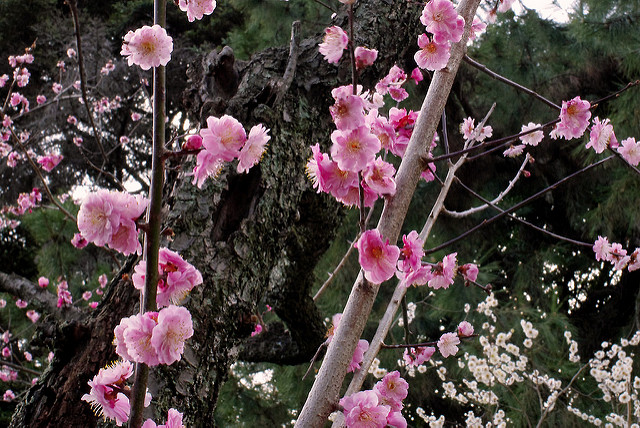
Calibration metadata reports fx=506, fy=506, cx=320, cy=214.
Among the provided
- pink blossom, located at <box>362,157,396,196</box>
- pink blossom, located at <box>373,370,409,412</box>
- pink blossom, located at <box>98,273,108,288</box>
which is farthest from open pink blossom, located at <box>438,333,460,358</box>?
pink blossom, located at <box>98,273,108,288</box>

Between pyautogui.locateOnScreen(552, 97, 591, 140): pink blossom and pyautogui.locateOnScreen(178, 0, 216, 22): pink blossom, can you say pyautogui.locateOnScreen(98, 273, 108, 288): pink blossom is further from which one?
pyautogui.locateOnScreen(552, 97, 591, 140): pink blossom

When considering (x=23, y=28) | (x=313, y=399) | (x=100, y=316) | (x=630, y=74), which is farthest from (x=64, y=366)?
(x=23, y=28)

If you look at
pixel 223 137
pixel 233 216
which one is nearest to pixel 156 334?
pixel 223 137

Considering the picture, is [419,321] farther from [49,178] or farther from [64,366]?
[49,178]

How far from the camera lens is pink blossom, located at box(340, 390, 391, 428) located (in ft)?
2.11

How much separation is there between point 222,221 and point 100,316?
12.0 inches

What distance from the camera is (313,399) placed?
63cm

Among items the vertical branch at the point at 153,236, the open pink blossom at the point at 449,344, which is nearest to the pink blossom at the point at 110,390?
the vertical branch at the point at 153,236

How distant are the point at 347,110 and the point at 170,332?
0.36 meters

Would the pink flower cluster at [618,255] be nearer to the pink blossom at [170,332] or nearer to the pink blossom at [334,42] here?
the pink blossom at [334,42]

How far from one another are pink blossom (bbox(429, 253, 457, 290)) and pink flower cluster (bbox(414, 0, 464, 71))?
0.37 metres

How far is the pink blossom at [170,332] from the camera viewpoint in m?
0.52

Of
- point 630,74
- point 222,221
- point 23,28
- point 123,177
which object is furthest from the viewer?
point 23,28

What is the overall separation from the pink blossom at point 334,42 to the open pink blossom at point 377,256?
0.41 m
